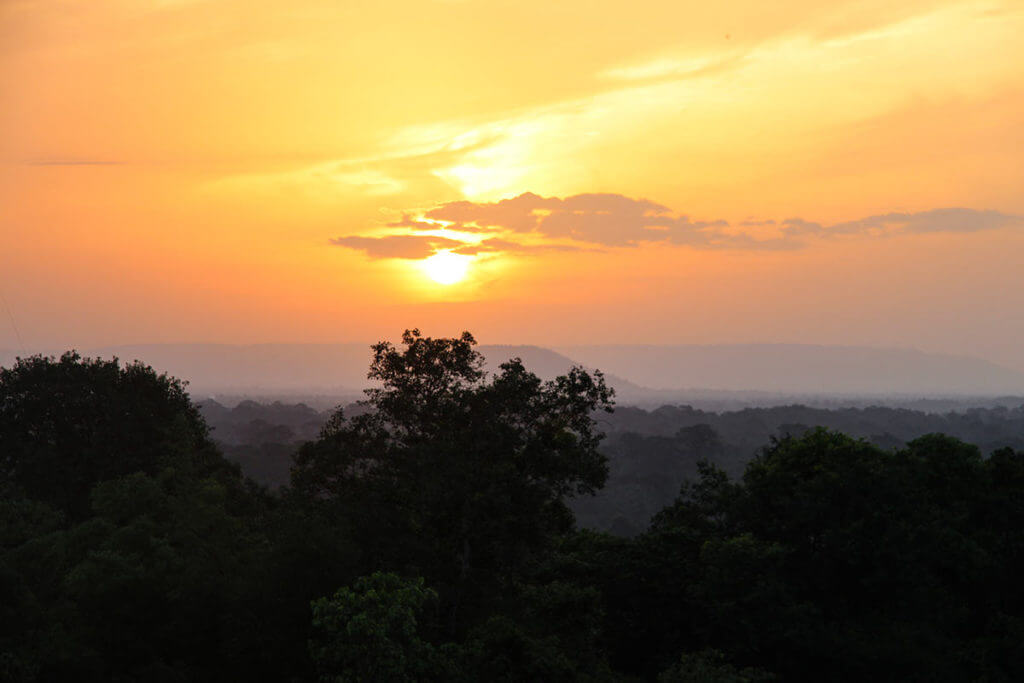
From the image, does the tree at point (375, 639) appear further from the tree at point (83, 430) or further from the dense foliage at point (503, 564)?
the tree at point (83, 430)

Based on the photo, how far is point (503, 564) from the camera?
3030 cm

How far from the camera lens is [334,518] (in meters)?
32.4

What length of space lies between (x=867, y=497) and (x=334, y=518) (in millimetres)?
24105

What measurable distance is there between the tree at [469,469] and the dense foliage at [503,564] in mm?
93

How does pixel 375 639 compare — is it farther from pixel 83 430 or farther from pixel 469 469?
pixel 83 430

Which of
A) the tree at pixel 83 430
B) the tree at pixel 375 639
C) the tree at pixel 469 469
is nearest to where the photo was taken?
the tree at pixel 375 639

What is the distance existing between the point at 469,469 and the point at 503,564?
4.03m

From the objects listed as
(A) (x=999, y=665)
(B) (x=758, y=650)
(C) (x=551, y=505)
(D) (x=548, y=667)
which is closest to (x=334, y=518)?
(C) (x=551, y=505)

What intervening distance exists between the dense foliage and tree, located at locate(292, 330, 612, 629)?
9 cm

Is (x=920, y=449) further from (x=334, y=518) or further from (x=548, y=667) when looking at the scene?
(x=334, y=518)

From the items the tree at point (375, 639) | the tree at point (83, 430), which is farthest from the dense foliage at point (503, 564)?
the tree at point (83, 430)

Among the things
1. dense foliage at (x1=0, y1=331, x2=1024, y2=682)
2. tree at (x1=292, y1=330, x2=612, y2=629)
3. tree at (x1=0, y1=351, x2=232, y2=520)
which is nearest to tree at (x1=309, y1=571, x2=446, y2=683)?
dense foliage at (x1=0, y1=331, x2=1024, y2=682)

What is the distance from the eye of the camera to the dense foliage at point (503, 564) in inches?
1064

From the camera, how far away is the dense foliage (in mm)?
27016
